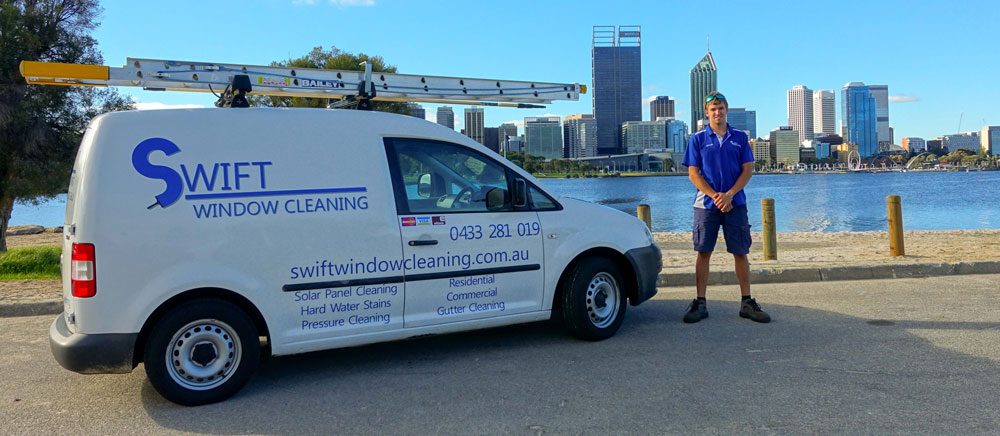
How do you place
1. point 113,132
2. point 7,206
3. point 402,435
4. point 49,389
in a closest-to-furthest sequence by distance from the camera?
point 402,435 < point 113,132 < point 49,389 < point 7,206

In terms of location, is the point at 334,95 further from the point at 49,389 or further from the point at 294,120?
the point at 49,389

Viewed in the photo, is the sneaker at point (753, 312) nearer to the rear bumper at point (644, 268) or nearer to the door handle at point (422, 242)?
the rear bumper at point (644, 268)

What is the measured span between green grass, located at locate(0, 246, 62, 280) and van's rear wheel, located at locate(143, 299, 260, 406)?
6.65 metres

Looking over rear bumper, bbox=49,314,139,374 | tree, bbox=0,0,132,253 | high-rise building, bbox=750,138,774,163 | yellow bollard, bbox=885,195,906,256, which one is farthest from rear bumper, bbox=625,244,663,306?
high-rise building, bbox=750,138,774,163

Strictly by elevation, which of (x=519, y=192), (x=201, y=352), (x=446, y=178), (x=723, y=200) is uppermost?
(x=446, y=178)

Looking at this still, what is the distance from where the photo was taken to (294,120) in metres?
4.67

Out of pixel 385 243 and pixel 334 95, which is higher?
pixel 334 95

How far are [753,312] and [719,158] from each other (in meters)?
1.42

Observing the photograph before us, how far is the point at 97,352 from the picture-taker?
398cm

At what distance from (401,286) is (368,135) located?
3.57 feet

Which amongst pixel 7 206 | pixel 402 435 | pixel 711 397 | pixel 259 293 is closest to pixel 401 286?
pixel 259 293

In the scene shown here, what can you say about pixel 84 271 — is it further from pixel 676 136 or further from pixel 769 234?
pixel 676 136

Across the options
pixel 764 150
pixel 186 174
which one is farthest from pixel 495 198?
pixel 764 150

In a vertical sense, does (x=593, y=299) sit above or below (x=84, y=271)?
below
